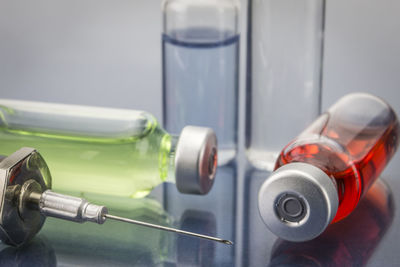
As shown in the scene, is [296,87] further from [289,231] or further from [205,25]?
[289,231]

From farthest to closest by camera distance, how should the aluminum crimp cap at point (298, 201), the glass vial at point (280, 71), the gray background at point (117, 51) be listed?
the gray background at point (117, 51) < the glass vial at point (280, 71) < the aluminum crimp cap at point (298, 201)

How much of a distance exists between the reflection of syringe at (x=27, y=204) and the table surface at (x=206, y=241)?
0.15 ft

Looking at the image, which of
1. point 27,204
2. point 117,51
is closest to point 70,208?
point 27,204

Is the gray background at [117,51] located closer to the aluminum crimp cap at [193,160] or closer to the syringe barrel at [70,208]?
the aluminum crimp cap at [193,160]

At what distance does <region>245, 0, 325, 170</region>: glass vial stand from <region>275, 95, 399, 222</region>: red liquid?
0.17 feet

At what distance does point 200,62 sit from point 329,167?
0.95 ft

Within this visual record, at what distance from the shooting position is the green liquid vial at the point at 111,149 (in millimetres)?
924

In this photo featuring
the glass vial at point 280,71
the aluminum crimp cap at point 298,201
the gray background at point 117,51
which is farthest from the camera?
the gray background at point 117,51

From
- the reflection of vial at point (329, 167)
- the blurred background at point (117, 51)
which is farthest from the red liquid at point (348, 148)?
the blurred background at point (117, 51)

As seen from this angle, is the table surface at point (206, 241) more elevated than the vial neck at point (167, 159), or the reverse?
the vial neck at point (167, 159)

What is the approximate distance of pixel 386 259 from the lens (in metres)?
0.85

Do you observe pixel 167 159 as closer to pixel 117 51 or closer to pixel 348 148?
pixel 348 148

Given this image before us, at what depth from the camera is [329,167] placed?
85 centimetres

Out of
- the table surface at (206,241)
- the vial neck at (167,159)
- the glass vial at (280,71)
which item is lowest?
the table surface at (206,241)
